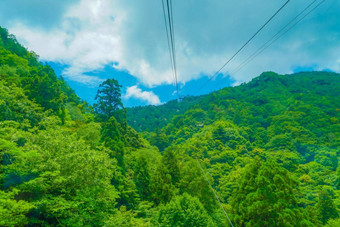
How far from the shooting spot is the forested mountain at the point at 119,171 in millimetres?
9547

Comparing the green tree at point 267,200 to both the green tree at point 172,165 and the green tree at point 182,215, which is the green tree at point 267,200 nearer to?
the green tree at point 182,215

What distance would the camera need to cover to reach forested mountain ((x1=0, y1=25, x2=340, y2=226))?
31.3 ft

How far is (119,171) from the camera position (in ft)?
70.9

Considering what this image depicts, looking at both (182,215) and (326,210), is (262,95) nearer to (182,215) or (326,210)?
(326,210)

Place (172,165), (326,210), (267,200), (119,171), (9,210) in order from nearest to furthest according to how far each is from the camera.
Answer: (9,210)
(267,200)
(119,171)
(326,210)
(172,165)

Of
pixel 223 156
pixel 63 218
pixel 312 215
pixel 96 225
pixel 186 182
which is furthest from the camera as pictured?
pixel 223 156

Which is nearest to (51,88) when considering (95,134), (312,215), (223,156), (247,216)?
(95,134)

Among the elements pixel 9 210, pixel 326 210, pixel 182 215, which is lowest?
pixel 326 210

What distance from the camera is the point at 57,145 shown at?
11641mm

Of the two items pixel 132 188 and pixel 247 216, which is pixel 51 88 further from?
pixel 247 216

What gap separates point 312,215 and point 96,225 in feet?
85.2

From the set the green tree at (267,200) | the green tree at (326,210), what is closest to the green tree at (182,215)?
the green tree at (267,200)

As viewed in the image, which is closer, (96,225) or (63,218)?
(63,218)

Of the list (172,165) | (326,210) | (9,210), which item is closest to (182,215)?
(172,165)
